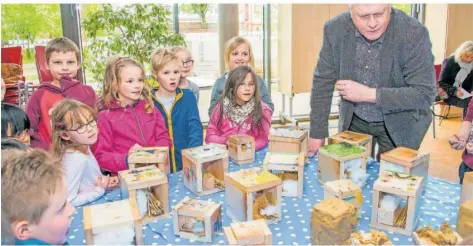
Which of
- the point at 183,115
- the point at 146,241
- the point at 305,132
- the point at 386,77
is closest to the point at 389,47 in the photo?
the point at 386,77

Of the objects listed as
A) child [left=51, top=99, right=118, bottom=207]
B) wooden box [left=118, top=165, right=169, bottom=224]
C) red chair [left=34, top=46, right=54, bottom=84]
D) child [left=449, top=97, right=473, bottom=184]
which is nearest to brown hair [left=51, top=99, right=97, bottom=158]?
child [left=51, top=99, right=118, bottom=207]

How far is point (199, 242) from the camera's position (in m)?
1.33

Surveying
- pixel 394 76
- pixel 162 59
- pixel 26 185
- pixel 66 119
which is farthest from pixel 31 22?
pixel 26 185

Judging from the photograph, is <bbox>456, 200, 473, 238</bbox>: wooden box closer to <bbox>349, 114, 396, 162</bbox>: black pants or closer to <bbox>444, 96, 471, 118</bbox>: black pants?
<bbox>349, 114, 396, 162</bbox>: black pants

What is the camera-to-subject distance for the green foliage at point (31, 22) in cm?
460

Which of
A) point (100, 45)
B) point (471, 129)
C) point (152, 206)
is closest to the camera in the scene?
point (152, 206)

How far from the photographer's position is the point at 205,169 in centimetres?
170

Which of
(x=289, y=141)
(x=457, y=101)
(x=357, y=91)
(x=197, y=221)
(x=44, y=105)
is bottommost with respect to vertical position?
(x=457, y=101)

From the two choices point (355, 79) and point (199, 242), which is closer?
point (199, 242)

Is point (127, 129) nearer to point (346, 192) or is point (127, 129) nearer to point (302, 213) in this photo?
point (302, 213)

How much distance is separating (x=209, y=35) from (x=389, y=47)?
367cm

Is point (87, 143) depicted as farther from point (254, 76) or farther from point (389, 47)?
point (389, 47)

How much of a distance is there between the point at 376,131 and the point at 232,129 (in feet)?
2.41

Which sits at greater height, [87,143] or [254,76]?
[254,76]
